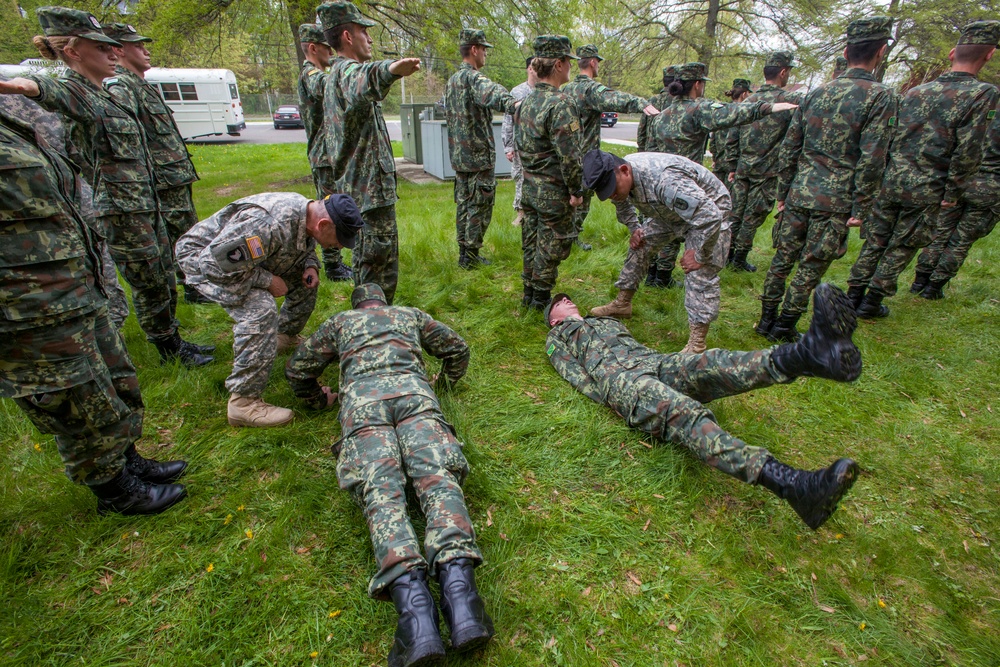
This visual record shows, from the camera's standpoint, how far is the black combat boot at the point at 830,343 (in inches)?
84.8

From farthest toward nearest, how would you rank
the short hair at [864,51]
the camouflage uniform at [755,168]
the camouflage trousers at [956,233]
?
the camouflage uniform at [755,168] → the camouflage trousers at [956,233] → the short hair at [864,51]

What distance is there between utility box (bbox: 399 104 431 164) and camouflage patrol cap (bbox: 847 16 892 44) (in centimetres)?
906

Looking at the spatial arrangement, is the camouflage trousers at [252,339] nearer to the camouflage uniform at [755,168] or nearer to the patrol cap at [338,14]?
the patrol cap at [338,14]

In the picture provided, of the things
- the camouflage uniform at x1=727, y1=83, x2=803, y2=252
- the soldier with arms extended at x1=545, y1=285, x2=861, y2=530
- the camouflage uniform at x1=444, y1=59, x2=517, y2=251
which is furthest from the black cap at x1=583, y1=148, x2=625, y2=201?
the camouflage uniform at x1=727, y1=83, x2=803, y2=252

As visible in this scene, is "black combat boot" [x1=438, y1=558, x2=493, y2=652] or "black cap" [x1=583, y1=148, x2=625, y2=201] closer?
"black combat boot" [x1=438, y1=558, x2=493, y2=652]

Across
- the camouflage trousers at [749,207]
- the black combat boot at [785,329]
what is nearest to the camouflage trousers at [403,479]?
the black combat boot at [785,329]

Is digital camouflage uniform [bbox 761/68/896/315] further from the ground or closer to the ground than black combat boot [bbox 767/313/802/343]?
further from the ground

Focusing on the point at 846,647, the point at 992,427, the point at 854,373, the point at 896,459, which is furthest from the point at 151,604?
the point at 992,427

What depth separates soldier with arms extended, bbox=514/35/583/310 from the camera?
3752mm

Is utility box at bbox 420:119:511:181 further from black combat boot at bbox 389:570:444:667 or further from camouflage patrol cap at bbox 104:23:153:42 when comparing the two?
black combat boot at bbox 389:570:444:667

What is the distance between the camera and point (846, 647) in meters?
1.89

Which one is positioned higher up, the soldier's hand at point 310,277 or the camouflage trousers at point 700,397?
the soldier's hand at point 310,277

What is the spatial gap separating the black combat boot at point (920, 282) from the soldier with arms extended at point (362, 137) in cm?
565

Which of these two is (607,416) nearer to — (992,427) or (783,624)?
(783,624)
